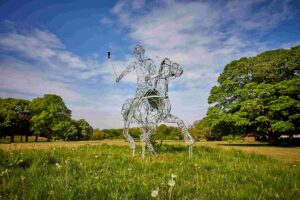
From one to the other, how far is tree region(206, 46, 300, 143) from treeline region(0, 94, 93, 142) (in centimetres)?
3150

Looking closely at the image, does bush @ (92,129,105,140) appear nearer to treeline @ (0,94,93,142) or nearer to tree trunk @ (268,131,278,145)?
treeline @ (0,94,93,142)

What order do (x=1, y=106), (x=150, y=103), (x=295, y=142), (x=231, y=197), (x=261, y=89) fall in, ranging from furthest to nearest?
(x=1, y=106) → (x=295, y=142) → (x=261, y=89) → (x=150, y=103) → (x=231, y=197)

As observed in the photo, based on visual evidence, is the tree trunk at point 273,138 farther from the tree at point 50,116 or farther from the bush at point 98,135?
the tree at point 50,116

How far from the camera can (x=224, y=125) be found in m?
30.9

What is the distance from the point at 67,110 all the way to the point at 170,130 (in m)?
24.7

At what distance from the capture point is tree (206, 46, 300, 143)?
26.0 metres

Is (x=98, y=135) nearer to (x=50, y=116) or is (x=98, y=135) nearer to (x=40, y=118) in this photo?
(x=50, y=116)

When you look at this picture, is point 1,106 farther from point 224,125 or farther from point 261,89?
point 261,89

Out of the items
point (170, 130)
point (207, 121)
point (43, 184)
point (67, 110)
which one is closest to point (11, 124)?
point (67, 110)

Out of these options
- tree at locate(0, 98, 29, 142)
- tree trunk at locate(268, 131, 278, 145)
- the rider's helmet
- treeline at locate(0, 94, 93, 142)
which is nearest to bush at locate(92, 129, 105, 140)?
treeline at locate(0, 94, 93, 142)

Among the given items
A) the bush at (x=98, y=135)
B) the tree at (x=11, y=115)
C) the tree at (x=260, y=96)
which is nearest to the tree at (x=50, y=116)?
the tree at (x=11, y=115)

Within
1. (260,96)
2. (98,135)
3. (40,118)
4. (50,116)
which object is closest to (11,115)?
(40,118)

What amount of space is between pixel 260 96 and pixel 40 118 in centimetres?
4144

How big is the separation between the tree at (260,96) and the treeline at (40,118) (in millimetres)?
31502
